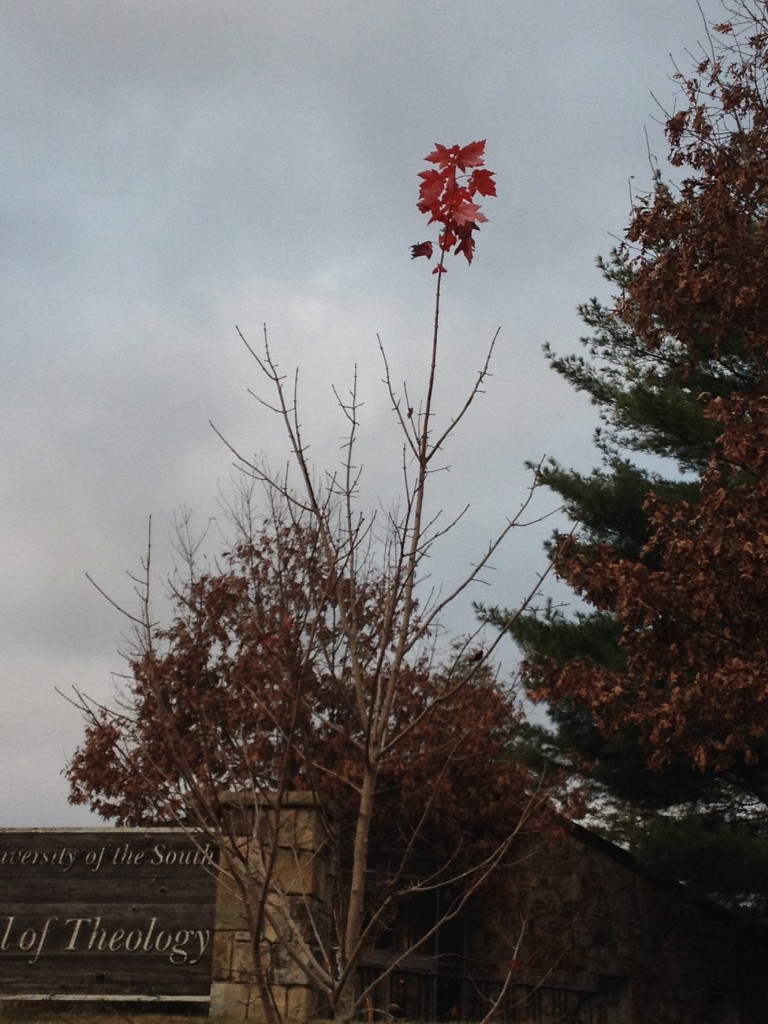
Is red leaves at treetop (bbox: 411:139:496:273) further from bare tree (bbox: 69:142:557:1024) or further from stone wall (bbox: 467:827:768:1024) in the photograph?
stone wall (bbox: 467:827:768:1024)

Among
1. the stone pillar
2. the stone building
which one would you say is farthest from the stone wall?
the stone pillar

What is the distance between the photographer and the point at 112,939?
10.2 m

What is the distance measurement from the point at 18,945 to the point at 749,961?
33.5ft

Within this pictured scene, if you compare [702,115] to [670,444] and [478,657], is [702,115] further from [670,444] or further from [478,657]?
[478,657]

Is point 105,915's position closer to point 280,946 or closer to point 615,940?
point 280,946

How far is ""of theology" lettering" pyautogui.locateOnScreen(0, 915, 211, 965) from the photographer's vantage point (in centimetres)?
992

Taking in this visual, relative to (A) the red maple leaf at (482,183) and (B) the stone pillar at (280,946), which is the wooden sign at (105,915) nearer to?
(B) the stone pillar at (280,946)

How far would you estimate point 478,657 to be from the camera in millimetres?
4129

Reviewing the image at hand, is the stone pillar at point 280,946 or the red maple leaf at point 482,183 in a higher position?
the red maple leaf at point 482,183

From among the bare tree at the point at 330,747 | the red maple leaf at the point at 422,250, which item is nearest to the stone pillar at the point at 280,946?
the bare tree at the point at 330,747

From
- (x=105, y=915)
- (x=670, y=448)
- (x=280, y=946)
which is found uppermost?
(x=670, y=448)

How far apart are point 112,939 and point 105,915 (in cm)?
20

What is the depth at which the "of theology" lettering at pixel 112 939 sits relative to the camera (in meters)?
9.92

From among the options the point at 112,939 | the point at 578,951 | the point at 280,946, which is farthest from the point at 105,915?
the point at 578,951
